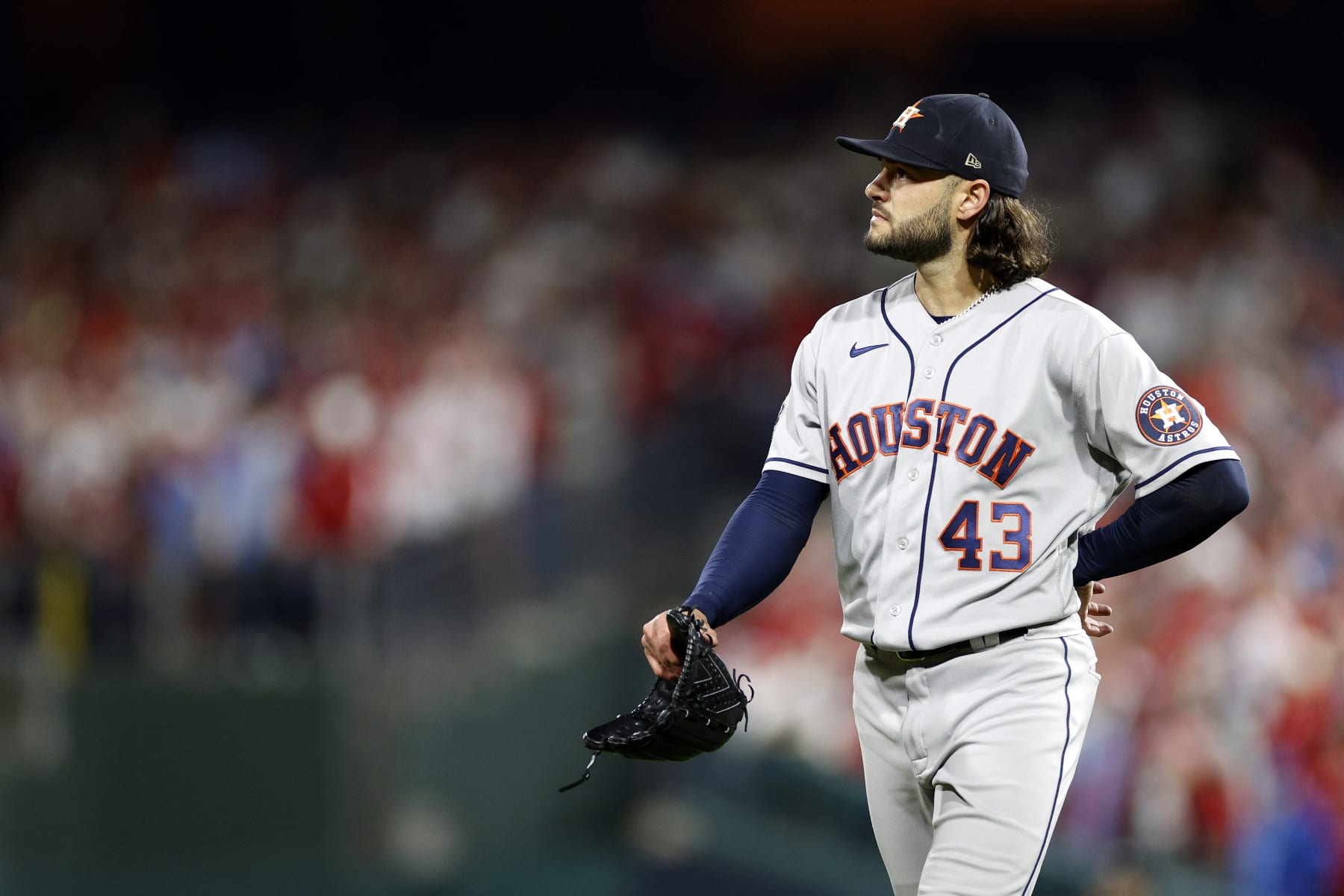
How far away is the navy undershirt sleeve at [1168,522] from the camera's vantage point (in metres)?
2.81

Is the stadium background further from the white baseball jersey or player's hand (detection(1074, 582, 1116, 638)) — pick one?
the white baseball jersey

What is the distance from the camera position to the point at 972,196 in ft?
9.87

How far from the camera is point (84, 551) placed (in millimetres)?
9719

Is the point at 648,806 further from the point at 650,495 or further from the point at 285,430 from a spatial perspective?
the point at 285,430

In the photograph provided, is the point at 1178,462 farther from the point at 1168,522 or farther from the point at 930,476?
the point at 930,476

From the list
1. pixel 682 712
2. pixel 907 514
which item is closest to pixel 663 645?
pixel 682 712

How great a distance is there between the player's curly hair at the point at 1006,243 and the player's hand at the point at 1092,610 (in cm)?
54

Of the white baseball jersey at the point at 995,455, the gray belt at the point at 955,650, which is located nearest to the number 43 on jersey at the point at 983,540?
the white baseball jersey at the point at 995,455

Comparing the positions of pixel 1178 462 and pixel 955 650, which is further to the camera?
pixel 955 650

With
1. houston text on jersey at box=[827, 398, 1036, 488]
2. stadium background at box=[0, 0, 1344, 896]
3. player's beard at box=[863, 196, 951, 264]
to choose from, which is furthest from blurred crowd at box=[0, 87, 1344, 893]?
player's beard at box=[863, 196, 951, 264]

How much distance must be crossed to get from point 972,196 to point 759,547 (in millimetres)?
707

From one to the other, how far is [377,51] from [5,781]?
8313 mm

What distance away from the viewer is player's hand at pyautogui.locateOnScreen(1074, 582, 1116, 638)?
3.02 metres

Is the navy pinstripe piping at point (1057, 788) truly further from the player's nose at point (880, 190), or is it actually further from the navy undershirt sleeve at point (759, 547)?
the player's nose at point (880, 190)
